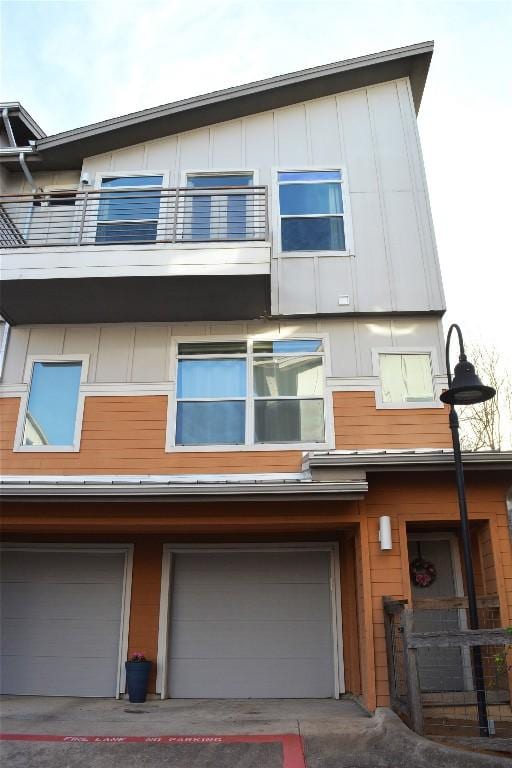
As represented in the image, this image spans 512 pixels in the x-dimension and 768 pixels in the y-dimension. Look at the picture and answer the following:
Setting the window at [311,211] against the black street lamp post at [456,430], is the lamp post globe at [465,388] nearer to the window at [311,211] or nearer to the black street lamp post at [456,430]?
the black street lamp post at [456,430]

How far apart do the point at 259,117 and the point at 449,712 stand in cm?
948

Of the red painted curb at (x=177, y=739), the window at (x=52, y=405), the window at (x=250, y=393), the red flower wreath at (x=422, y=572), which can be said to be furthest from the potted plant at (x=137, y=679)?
the red flower wreath at (x=422, y=572)

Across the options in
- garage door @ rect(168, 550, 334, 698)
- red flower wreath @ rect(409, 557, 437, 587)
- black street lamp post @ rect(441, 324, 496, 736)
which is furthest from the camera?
red flower wreath @ rect(409, 557, 437, 587)

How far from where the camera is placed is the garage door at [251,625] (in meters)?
7.86

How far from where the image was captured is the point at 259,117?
10.1 m

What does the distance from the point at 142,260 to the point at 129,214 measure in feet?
5.84

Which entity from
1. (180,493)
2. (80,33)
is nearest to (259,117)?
(80,33)

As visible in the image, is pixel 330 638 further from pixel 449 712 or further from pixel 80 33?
pixel 80 33

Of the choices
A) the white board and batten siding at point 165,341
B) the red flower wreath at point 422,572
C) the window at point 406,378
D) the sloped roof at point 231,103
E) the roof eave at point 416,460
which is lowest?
the red flower wreath at point 422,572

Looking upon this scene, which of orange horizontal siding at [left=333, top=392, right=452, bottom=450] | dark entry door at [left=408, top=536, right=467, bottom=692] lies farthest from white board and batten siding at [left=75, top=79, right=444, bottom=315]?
dark entry door at [left=408, top=536, right=467, bottom=692]

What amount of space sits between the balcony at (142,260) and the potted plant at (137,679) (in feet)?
16.0

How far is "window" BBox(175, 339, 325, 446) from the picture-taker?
8.10 meters

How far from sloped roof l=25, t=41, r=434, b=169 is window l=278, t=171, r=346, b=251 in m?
1.49

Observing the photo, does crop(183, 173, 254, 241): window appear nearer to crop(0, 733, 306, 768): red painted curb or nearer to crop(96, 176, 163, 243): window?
crop(96, 176, 163, 243): window
